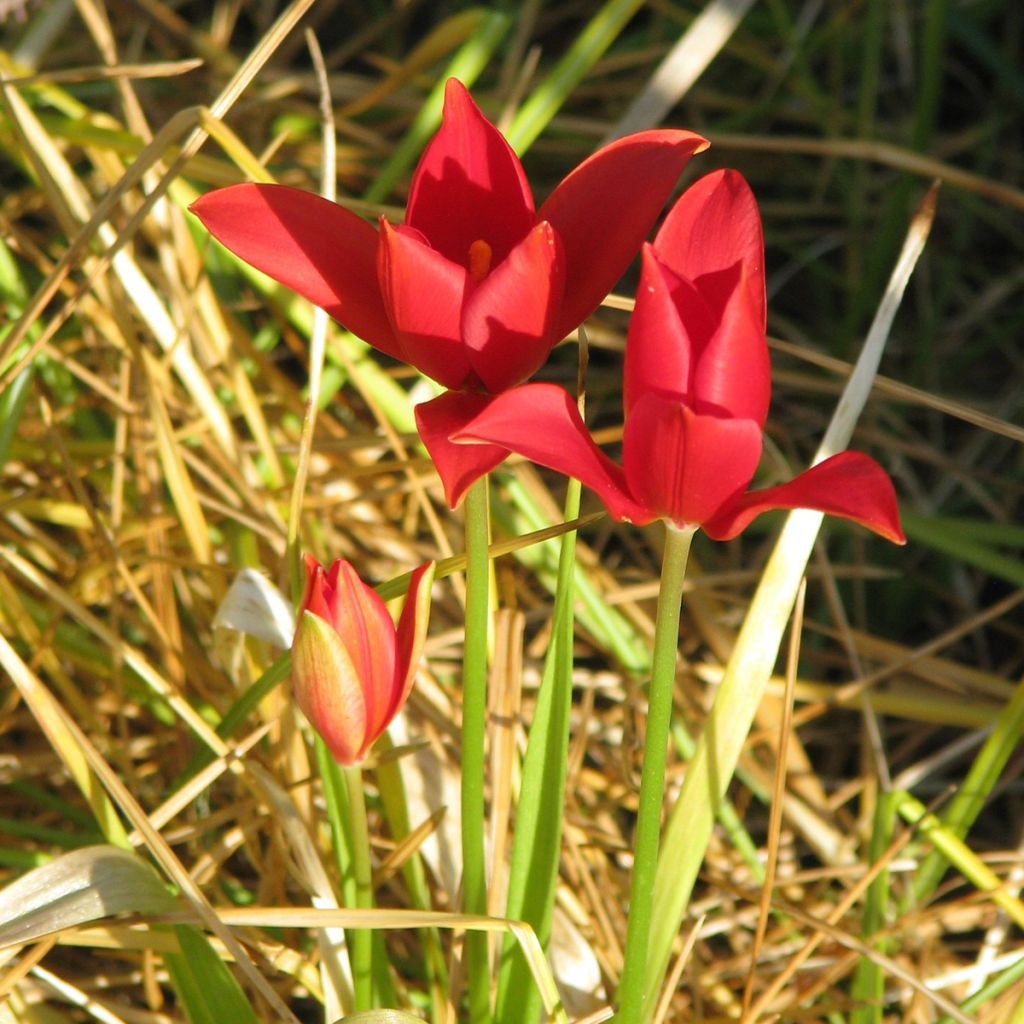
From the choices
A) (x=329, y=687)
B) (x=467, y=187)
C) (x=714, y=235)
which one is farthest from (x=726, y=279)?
(x=329, y=687)

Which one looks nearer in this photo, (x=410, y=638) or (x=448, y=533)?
(x=410, y=638)

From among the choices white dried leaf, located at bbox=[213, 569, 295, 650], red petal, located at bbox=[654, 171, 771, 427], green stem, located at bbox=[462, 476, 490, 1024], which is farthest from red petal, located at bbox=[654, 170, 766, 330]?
white dried leaf, located at bbox=[213, 569, 295, 650]

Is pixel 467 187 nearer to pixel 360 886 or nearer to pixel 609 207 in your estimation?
pixel 609 207

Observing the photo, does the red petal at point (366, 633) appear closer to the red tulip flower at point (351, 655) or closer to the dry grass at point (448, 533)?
the red tulip flower at point (351, 655)

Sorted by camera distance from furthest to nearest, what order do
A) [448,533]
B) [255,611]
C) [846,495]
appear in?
[448,533], [255,611], [846,495]

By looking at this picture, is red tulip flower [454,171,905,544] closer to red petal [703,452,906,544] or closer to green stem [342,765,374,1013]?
red petal [703,452,906,544]

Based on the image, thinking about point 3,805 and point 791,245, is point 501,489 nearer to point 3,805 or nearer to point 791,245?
point 3,805

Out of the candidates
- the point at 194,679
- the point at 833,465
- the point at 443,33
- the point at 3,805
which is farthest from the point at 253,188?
the point at 443,33
